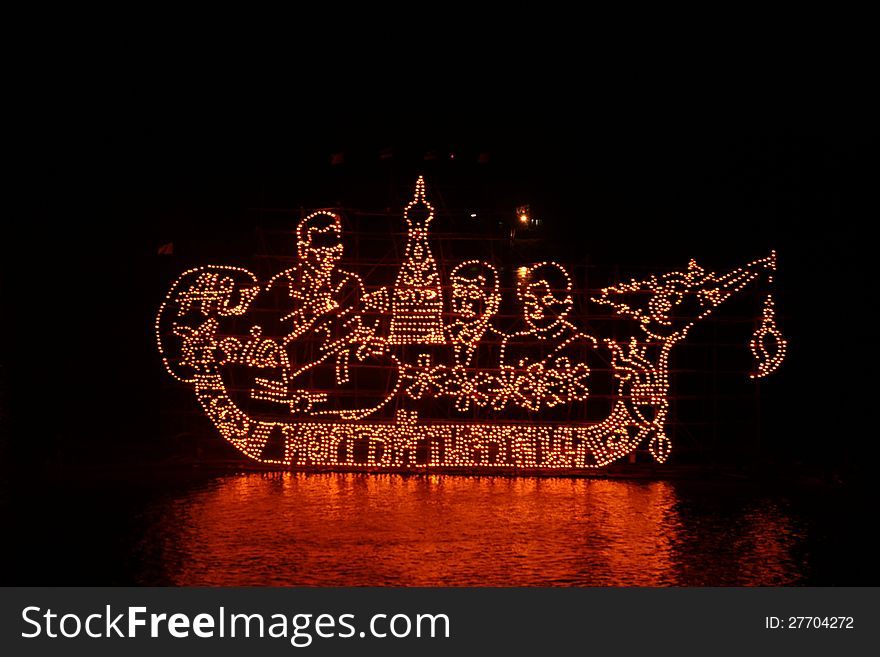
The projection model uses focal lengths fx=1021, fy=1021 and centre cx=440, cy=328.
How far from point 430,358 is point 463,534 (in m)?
3.33

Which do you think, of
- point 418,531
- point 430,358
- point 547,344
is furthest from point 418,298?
point 418,531

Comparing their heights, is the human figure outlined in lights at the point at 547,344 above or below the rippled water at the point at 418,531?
above

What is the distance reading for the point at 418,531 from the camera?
8.96m

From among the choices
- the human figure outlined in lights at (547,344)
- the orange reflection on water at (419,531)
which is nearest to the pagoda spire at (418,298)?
the human figure outlined in lights at (547,344)

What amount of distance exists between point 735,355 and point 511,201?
5487 millimetres

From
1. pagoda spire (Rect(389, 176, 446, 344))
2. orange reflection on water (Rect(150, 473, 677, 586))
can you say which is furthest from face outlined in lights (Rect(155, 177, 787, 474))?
orange reflection on water (Rect(150, 473, 677, 586))

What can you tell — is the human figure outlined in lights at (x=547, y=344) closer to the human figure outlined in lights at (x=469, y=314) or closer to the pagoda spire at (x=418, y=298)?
the human figure outlined in lights at (x=469, y=314)

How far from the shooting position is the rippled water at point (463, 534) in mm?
7633

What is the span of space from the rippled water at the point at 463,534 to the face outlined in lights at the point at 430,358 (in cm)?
38

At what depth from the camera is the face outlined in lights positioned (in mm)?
11672

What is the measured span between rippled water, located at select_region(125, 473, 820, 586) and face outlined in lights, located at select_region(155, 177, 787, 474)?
1.26ft

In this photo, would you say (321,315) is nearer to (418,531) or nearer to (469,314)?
(469,314)

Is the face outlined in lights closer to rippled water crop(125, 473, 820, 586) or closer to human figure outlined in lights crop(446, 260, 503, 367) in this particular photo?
human figure outlined in lights crop(446, 260, 503, 367)

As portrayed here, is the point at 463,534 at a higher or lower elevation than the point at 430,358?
lower
